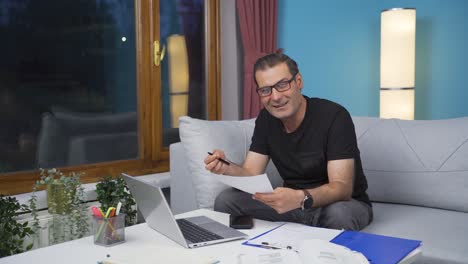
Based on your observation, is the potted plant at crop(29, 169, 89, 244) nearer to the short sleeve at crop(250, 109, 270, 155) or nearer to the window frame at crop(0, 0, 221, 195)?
the window frame at crop(0, 0, 221, 195)

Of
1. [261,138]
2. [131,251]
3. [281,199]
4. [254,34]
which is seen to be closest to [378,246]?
[281,199]

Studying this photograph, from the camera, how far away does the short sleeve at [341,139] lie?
195 centimetres

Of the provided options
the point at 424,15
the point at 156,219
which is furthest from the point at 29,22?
the point at 424,15

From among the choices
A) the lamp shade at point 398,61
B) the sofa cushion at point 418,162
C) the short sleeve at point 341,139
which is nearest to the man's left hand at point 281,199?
the short sleeve at point 341,139

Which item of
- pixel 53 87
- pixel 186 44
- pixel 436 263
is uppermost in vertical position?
pixel 186 44

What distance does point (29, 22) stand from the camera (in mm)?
2627

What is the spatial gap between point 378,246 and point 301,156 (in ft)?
2.44

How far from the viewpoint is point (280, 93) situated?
1995 mm

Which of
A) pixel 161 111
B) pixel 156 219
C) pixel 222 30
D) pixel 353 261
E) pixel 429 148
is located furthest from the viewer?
pixel 222 30

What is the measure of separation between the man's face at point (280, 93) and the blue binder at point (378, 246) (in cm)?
66

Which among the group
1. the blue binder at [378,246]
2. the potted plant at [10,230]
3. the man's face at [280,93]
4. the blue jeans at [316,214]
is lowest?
the potted plant at [10,230]

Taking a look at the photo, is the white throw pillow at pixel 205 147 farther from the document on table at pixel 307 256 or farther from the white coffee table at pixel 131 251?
the document on table at pixel 307 256

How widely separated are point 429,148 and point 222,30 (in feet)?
5.52

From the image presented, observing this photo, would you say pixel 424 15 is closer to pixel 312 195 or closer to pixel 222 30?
pixel 222 30
